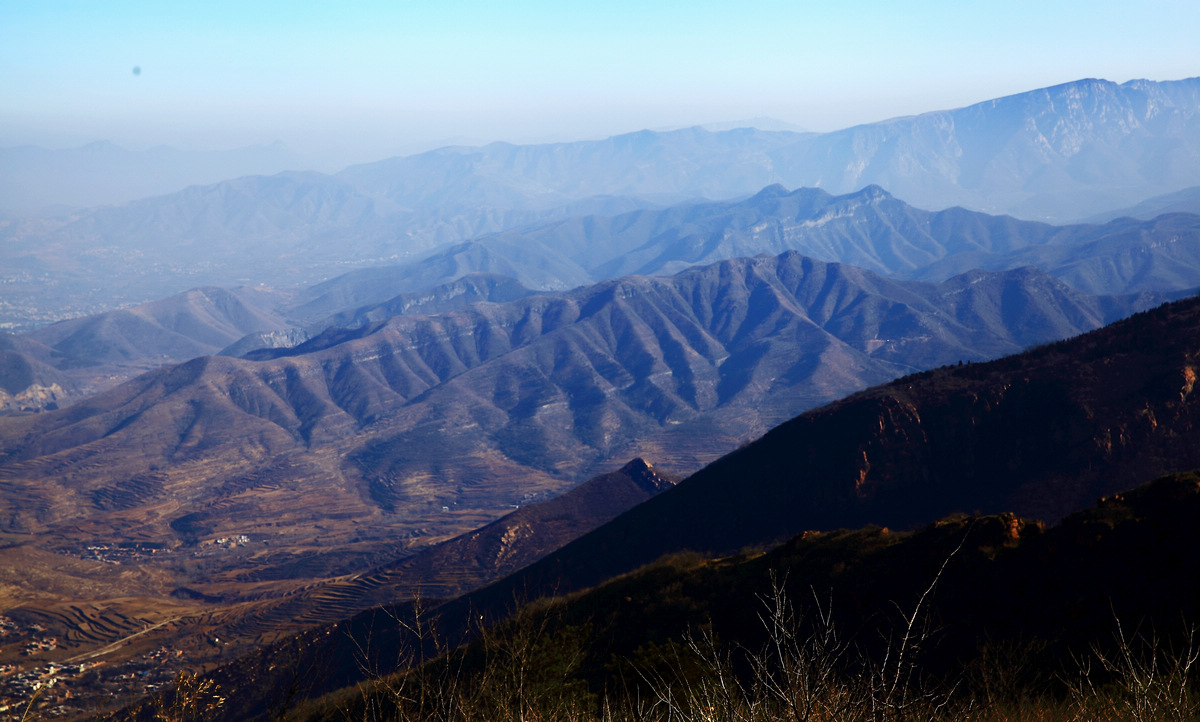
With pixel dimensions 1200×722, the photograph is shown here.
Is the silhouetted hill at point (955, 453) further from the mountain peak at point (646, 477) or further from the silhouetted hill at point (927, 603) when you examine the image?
the mountain peak at point (646, 477)

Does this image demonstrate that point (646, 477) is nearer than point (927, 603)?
No

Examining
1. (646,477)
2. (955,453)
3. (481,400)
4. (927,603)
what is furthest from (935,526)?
A: (481,400)

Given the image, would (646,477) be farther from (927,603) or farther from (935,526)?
(927,603)

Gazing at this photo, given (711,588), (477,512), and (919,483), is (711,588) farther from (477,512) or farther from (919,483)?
(477,512)

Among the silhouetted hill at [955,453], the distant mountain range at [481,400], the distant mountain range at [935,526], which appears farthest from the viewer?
the distant mountain range at [481,400]

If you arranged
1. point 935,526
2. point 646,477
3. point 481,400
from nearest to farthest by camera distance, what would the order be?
1. point 935,526
2. point 646,477
3. point 481,400

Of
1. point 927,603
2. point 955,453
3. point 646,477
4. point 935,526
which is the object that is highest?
point 935,526

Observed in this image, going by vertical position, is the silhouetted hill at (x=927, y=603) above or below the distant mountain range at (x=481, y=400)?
above

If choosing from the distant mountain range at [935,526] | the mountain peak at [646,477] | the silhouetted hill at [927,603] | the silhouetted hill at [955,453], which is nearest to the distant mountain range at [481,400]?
the mountain peak at [646,477]

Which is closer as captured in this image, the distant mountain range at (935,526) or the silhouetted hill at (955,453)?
the distant mountain range at (935,526)

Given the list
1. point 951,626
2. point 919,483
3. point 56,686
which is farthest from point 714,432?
point 951,626

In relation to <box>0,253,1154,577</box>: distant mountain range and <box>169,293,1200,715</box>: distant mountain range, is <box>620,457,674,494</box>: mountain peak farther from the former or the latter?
<box>0,253,1154,577</box>: distant mountain range

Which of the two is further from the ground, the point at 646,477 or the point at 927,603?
the point at 927,603
